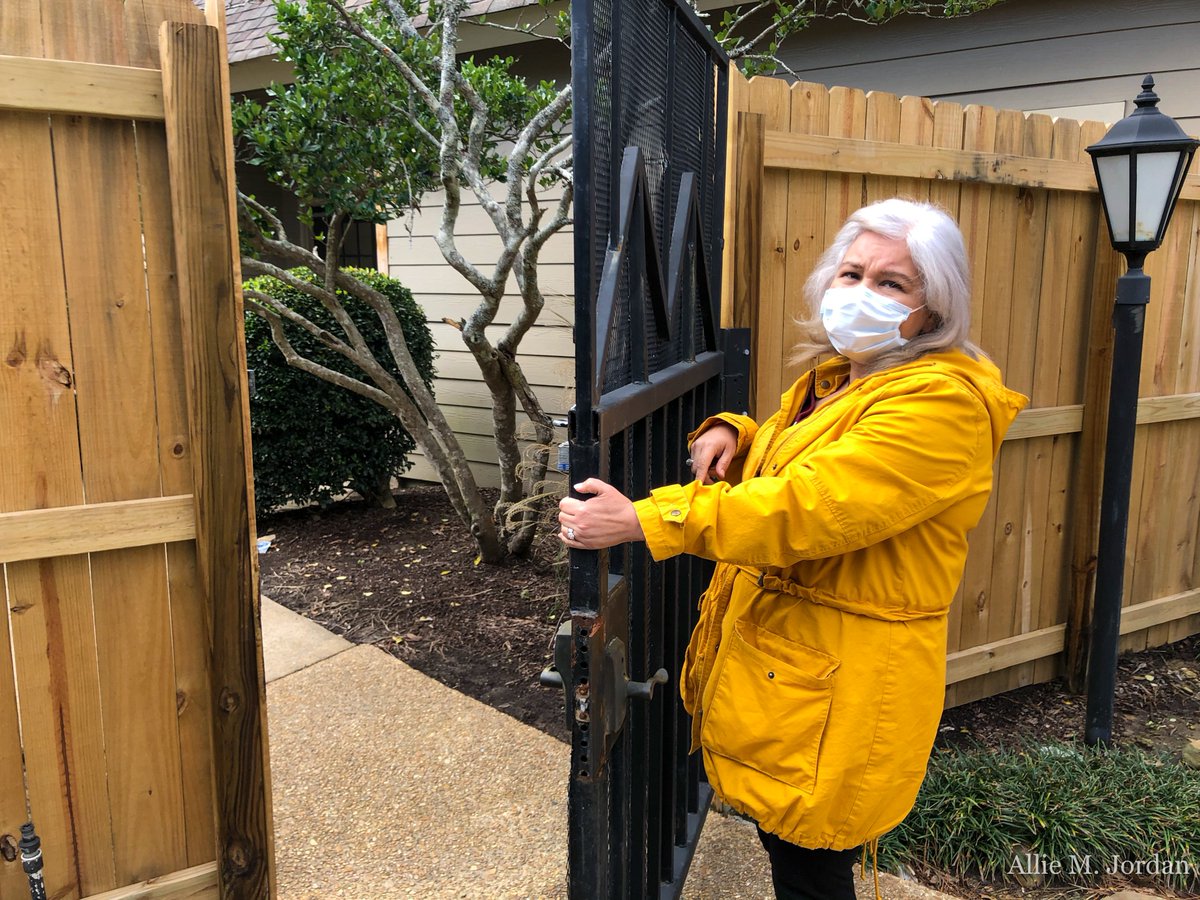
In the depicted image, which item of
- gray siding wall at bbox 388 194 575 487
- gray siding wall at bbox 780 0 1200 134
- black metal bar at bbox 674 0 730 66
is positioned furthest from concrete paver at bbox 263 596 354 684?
gray siding wall at bbox 780 0 1200 134

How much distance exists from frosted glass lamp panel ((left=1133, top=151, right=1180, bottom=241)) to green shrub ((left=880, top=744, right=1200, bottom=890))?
1.90m

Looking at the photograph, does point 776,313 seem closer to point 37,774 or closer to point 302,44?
point 37,774

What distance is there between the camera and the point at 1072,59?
4629mm

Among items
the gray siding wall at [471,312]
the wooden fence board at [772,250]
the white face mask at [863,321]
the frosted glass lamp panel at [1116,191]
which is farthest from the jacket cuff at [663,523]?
the gray siding wall at [471,312]

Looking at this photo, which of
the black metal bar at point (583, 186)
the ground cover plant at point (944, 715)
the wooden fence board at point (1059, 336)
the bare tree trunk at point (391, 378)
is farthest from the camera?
the bare tree trunk at point (391, 378)

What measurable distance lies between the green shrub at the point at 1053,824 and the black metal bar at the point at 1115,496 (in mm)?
328

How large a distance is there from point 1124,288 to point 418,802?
10.1ft

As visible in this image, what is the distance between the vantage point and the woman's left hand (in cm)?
143

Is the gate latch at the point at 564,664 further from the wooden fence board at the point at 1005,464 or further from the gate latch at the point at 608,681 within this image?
the wooden fence board at the point at 1005,464

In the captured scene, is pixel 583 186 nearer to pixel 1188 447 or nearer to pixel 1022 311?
pixel 1022 311

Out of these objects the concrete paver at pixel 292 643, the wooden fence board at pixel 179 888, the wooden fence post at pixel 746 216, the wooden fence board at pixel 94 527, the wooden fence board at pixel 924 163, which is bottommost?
the concrete paver at pixel 292 643

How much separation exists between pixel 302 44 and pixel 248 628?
3254 millimetres

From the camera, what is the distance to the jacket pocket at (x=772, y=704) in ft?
5.56

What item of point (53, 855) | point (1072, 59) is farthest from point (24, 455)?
point (1072, 59)
